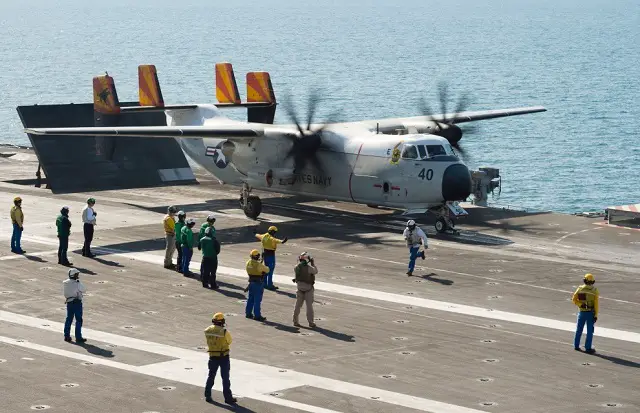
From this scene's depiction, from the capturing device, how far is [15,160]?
216 feet

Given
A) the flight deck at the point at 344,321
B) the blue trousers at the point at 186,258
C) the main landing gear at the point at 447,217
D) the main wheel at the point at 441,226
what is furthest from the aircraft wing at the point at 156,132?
the blue trousers at the point at 186,258

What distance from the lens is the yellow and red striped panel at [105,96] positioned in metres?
51.8

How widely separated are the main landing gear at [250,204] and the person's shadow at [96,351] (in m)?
20.0

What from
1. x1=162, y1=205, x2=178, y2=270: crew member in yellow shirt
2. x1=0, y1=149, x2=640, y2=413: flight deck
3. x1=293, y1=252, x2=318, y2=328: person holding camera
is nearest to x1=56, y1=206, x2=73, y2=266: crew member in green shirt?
x1=0, y1=149, x2=640, y2=413: flight deck

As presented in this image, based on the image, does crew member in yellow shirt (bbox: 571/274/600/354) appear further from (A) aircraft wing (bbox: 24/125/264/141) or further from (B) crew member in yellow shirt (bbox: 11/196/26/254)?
(A) aircraft wing (bbox: 24/125/264/141)

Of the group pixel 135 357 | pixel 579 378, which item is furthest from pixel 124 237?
pixel 579 378

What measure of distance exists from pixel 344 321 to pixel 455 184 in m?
13.9

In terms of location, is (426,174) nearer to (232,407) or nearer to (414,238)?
(414,238)

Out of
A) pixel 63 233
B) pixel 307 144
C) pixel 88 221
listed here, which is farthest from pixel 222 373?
pixel 307 144

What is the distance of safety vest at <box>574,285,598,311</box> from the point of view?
2867 cm

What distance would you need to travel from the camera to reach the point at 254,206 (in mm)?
48812

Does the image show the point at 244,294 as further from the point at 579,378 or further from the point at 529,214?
the point at 529,214

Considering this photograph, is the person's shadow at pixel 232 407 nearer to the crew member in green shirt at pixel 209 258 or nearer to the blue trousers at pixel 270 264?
the crew member in green shirt at pixel 209 258

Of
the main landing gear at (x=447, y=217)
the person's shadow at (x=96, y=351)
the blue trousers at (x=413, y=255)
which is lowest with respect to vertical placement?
the person's shadow at (x=96, y=351)
